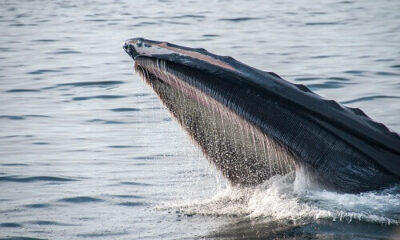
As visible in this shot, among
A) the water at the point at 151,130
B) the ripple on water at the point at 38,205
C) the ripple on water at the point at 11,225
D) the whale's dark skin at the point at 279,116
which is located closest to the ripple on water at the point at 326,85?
the water at the point at 151,130

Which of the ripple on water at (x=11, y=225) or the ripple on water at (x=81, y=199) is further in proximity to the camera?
the ripple on water at (x=81, y=199)

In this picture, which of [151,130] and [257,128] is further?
[151,130]

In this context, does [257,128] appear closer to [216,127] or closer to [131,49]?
[216,127]

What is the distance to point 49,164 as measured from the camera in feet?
34.6

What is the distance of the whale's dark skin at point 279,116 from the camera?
5973 mm

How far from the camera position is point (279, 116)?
19.7 ft

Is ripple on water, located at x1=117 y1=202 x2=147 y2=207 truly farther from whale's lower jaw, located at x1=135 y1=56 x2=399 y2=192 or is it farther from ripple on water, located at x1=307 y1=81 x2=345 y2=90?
ripple on water, located at x1=307 y1=81 x2=345 y2=90

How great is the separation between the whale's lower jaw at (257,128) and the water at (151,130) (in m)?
0.29

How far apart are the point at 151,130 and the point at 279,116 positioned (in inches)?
247

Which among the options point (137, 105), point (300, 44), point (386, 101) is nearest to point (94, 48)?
point (300, 44)

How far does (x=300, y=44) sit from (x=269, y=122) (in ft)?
51.5

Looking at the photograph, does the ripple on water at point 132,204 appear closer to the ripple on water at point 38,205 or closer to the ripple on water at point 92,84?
the ripple on water at point 38,205

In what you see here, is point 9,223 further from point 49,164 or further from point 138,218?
point 49,164

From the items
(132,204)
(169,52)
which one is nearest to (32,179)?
(132,204)
